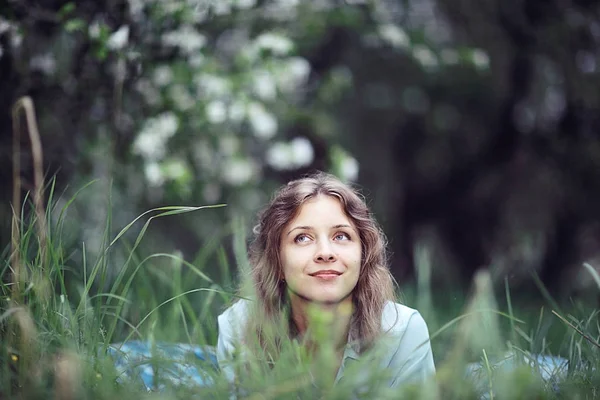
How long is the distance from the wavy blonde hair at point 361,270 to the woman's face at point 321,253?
23 millimetres

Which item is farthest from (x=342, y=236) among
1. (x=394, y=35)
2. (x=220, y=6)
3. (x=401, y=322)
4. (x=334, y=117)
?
(x=334, y=117)

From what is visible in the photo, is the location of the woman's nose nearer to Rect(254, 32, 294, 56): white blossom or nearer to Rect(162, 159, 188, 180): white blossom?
Rect(162, 159, 188, 180): white blossom

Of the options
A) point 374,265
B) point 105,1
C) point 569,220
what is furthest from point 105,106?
point 569,220

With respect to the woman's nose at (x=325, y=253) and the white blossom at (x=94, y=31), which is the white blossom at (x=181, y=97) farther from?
the woman's nose at (x=325, y=253)

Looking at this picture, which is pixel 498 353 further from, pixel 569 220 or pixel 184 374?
pixel 569 220

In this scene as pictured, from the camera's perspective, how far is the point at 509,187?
13.7ft

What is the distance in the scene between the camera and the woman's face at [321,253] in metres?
1.51

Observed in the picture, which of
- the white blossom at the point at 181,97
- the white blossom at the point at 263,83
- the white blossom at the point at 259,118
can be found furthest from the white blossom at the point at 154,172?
the white blossom at the point at 263,83

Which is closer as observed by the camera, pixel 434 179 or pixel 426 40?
pixel 426 40

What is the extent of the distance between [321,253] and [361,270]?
22 cm

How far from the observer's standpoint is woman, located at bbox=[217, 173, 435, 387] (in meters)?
1.51

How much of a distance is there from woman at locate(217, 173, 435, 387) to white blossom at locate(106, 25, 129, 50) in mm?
899

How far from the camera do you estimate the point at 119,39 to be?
7.20ft

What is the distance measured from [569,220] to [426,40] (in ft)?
5.23
